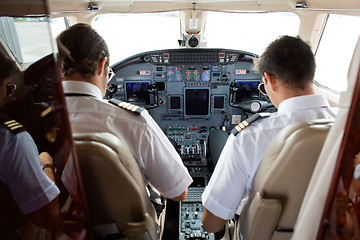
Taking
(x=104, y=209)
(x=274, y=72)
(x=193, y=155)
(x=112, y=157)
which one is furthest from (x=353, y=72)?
(x=193, y=155)

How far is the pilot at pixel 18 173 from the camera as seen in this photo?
68 cm

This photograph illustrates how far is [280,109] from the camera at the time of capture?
1.34m

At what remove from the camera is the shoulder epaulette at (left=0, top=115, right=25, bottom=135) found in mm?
681

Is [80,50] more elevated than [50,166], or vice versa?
[80,50]

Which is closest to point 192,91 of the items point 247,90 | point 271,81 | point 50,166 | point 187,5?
point 247,90

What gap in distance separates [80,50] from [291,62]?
0.98 metres

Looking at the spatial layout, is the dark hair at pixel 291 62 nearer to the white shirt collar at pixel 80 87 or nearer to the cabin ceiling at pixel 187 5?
the white shirt collar at pixel 80 87

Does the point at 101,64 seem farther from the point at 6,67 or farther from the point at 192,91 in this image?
the point at 192,91

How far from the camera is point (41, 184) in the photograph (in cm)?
76

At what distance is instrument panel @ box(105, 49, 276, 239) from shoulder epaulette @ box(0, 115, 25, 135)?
2.38m

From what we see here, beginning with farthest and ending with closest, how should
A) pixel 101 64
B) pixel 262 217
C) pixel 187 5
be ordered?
pixel 187 5 < pixel 101 64 < pixel 262 217

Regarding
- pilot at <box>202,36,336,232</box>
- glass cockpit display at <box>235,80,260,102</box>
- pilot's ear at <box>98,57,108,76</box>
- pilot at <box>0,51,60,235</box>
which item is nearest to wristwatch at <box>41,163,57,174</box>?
pilot at <box>0,51,60,235</box>

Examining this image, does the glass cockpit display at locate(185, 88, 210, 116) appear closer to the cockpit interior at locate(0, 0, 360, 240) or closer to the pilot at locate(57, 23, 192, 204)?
the cockpit interior at locate(0, 0, 360, 240)

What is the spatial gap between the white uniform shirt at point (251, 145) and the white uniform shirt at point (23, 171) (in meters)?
0.85
